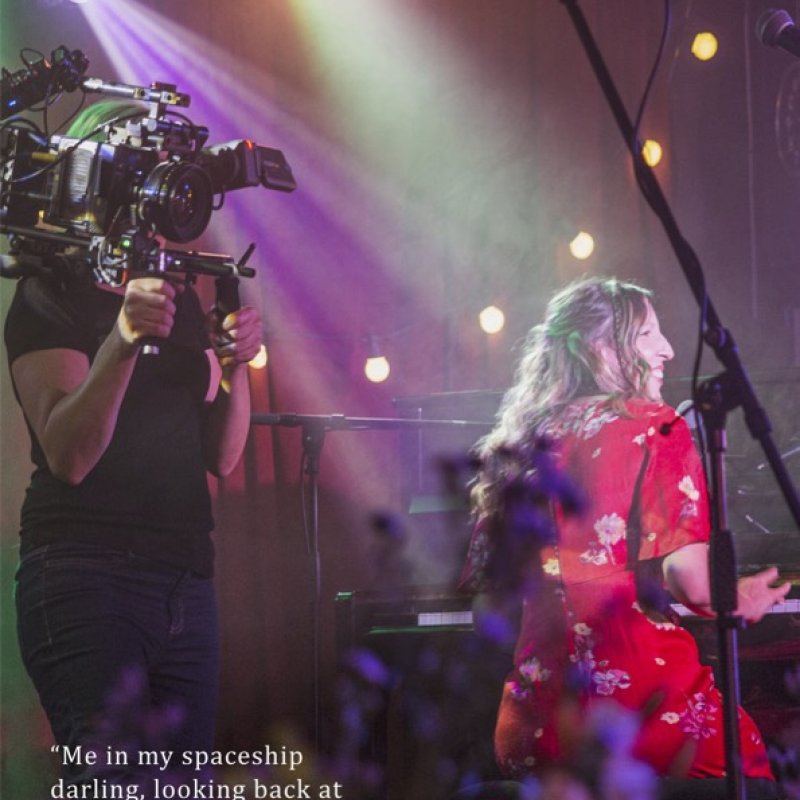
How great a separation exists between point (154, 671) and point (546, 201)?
3.43m

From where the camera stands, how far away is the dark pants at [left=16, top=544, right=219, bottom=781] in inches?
62.4

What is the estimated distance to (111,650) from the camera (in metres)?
1.60

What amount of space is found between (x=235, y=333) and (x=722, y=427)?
0.78 m

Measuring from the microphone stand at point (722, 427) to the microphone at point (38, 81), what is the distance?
0.87 m

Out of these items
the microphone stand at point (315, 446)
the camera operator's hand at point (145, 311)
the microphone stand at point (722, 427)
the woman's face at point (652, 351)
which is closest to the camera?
the microphone stand at point (722, 427)

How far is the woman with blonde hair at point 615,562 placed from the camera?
6.16 ft

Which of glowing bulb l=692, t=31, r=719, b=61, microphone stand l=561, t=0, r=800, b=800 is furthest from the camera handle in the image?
glowing bulb l=692, t=31, r=719, b=61

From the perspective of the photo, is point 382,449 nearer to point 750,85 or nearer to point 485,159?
point 485,159

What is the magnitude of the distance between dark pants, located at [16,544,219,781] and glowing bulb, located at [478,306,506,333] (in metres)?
2.92

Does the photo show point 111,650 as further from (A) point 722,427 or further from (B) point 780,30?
(B) point 780,30

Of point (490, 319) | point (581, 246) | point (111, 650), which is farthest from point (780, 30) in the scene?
point (581, 246)

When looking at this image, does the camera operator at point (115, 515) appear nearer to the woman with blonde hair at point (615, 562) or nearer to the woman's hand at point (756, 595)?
the woman with blonde hair at point (615, 562)

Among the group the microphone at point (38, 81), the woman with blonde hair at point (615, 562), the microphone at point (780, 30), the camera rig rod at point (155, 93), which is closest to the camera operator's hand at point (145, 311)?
the camera rig rod at point (155, 93)

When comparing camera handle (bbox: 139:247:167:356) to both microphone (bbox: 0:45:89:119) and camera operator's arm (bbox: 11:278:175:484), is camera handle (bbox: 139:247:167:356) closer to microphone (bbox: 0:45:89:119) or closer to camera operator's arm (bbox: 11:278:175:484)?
camera operator's arm (bbox: 11:278:175:484)
